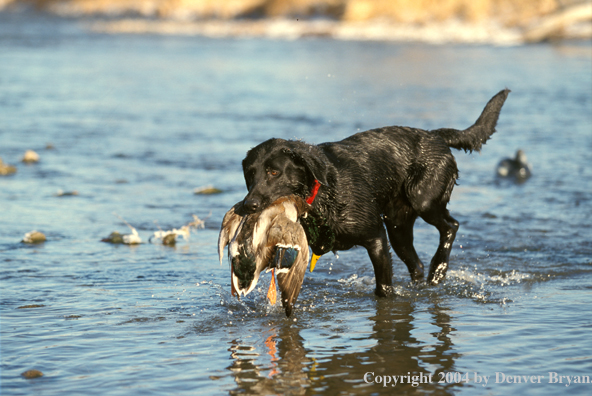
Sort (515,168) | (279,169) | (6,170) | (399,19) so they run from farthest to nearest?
(399,19) < (515,168) < (6,170) < (279,169)

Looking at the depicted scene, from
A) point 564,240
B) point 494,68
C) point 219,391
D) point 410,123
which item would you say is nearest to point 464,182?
point 564,240

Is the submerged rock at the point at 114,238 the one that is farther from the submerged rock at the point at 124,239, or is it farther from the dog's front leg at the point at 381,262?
the dog's front leg at the point at 381,262

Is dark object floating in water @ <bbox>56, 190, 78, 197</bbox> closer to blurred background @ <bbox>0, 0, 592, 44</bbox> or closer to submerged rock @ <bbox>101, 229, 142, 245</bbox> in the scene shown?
submerged rock @ <bbox>101, 229, 142, 245</bbox>

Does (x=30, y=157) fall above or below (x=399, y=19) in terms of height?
below

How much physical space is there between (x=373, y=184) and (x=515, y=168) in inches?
215

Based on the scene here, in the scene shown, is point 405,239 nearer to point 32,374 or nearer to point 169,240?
point 169,240

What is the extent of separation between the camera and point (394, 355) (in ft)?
14.9

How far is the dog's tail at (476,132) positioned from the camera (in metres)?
6.32

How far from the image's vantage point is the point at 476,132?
643 cm

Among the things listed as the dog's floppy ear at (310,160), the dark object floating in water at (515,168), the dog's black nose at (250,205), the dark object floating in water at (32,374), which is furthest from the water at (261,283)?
the dog's floppy ear at (310,160)

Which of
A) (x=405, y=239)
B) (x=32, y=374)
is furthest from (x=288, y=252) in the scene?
(x=405, y=239)

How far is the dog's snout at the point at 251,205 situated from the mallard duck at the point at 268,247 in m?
0.06

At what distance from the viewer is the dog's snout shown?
4.67 m

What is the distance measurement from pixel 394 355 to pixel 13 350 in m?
2.41
